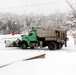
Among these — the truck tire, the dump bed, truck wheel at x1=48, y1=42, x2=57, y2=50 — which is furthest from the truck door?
truck wheel at x1=48, y1=42, x2=57, y2=50

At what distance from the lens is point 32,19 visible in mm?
121000

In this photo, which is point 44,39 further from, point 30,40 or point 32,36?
point 30,40

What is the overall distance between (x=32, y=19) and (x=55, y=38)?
96.6 m

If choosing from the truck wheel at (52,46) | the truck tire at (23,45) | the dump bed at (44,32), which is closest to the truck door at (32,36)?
the dump bed at (44,32)

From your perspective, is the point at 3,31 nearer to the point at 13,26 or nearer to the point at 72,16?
the point at 13,26

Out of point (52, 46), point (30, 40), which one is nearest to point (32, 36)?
point (30, 40)

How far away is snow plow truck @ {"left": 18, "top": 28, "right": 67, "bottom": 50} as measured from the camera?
81.6 feet

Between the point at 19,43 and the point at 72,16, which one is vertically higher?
the point at 72,16

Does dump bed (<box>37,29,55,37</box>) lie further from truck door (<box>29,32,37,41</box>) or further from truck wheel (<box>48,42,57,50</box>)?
truck wheel (<box>48,42,57,50</box>)

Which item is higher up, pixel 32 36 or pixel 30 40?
pixel 32 36

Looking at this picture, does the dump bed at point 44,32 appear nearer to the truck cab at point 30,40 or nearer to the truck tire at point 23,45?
the truck cab at point 30,40

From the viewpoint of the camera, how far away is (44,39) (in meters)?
25.5

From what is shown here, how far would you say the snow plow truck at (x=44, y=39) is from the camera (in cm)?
2488

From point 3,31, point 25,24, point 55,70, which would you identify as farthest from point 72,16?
point 25,24
